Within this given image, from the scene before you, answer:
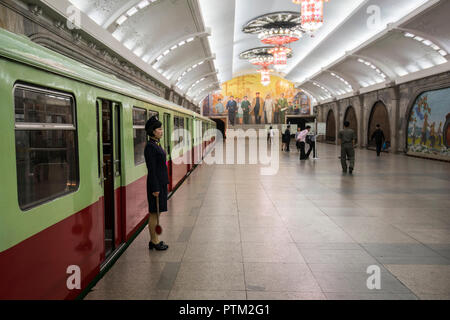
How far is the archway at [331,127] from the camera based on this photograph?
33.7m

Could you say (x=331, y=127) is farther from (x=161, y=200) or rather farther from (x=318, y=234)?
(x=161, y=200)

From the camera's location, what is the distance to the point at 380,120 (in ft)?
74.4

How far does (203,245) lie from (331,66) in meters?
22.7

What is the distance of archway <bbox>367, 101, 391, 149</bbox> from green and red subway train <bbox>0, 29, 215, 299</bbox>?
2047 cm

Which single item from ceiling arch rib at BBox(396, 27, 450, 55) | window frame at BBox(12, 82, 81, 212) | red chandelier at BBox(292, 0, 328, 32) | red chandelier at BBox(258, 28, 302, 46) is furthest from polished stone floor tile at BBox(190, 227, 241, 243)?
red chandelier at BBox(258, 28, 302, 46)

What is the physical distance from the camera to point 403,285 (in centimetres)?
359

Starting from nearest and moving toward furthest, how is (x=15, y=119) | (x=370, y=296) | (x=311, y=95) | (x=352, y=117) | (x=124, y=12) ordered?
(x=15, y=119) → (x=370, y=296) → (x=124, y=12) → (x=352, y=117) → (x=311, y=95)

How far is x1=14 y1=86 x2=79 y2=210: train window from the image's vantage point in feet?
7.58

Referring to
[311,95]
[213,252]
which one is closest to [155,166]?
[213,252]

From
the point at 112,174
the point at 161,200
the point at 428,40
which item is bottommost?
the point at 161,200

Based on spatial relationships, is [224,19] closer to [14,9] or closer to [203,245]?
[14,9]

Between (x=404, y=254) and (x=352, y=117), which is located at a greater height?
(x=352, y=117)

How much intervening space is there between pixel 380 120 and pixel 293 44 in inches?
375
